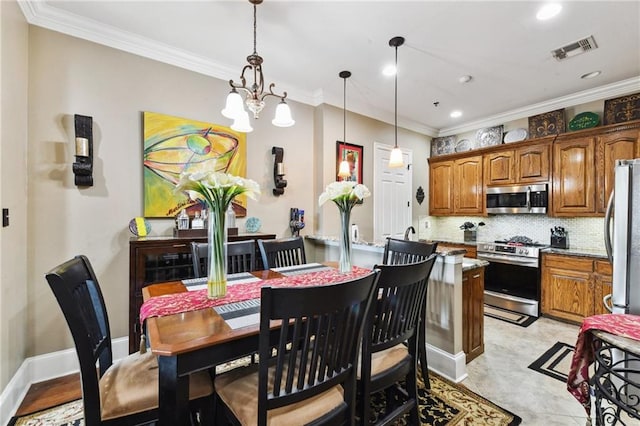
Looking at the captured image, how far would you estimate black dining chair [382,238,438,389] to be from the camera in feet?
6.72

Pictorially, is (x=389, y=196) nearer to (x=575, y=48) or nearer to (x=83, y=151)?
(x=575, y=48)

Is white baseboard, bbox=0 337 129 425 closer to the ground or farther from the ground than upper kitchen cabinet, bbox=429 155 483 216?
closer to the ground

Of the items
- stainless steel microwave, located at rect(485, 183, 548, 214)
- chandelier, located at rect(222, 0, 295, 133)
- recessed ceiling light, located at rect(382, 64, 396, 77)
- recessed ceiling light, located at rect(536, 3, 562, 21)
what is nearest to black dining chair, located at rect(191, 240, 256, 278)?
chandelier, located at rect(222, 0, 295, 133)

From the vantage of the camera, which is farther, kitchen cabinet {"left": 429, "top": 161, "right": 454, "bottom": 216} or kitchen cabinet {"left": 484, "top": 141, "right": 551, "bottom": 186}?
kitchen cabinet {"left": 429, "top": 161, "right": 454, "bottom": 216}

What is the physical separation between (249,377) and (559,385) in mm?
2386

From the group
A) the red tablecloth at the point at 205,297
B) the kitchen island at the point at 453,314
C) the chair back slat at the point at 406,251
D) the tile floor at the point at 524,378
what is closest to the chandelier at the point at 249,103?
the red tablecloth at the point at 205,297

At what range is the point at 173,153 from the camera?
275 centimetres

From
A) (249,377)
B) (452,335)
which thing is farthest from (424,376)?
(249,377)

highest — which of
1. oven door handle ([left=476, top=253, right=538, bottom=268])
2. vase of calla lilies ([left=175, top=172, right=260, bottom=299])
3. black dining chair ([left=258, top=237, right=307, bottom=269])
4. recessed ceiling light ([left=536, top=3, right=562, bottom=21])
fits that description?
recessed ceiling light ([left=536, top=3, right=562, bottom=21])

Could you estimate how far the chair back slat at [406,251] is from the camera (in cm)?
216

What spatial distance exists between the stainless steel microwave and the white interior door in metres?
1.25

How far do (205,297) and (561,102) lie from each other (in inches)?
195

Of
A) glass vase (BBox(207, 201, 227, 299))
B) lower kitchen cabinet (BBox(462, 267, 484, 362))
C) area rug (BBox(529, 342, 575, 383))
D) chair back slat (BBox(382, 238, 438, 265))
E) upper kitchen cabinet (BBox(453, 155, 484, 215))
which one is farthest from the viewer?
upper kitchen cabinet (BBox(453, 155, 484, 215))

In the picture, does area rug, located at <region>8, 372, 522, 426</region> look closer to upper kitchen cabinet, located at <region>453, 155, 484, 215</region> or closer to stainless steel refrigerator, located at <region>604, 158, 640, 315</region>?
stainless steel refrigerator, located at <region>604, 158, 640, 315</region>
